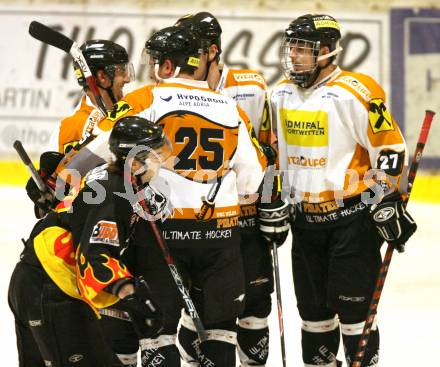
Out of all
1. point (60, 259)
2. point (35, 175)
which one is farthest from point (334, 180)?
point (60, 259)

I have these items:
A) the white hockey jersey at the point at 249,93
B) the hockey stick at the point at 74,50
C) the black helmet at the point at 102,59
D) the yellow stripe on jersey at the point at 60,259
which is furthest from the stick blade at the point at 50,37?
the yellow stripe on jersey at the point at 60,259

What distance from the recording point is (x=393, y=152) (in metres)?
3.95

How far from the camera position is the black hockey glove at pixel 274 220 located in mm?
4082

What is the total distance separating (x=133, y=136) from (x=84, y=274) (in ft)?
Result: 1.55

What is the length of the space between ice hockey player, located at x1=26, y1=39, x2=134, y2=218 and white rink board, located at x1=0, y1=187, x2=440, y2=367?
94 centimetres

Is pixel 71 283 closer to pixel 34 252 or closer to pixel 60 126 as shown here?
pixel 34 252

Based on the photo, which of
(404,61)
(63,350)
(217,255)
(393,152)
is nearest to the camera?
(63,350)

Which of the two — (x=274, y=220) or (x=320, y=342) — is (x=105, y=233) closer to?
(x=274, y=220)

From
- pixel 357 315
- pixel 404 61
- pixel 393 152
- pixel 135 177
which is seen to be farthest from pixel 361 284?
pixel 404 61

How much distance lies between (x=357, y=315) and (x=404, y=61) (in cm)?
459

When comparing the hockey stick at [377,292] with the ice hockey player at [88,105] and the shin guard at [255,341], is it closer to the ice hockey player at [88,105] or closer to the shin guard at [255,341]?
the shin guard at [255,341]

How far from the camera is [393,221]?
12.7 feet

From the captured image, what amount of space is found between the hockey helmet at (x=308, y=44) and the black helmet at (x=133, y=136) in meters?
1.05

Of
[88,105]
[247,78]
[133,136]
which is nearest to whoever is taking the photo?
[133,136]
